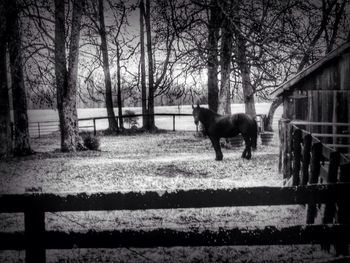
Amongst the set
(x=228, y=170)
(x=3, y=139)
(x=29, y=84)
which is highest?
(x=29, y=84)

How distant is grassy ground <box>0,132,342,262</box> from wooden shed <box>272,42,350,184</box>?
2.06 metres

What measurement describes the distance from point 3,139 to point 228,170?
938cm

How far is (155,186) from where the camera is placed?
9.25 metres

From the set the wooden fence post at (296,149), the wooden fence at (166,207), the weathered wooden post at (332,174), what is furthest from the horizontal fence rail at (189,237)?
the wooden fence post at (296,149)

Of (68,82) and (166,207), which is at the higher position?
(68,82)

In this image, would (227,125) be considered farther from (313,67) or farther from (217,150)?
(313,67)

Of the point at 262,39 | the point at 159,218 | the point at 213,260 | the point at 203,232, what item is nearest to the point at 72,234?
the point at 203,232

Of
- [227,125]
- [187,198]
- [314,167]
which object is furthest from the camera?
[227,125]

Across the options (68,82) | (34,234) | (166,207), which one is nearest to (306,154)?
(166,207)

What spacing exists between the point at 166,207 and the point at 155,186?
6.55 m

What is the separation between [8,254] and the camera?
5.04 metres

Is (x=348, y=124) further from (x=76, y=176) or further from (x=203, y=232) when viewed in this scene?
(x=203, y=232)

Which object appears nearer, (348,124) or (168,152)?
(348,124)

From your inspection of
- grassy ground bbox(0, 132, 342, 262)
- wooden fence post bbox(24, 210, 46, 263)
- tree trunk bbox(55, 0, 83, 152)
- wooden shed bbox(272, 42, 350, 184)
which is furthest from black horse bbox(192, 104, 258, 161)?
wooden fence post bbox(24, 210, 46, 263)
